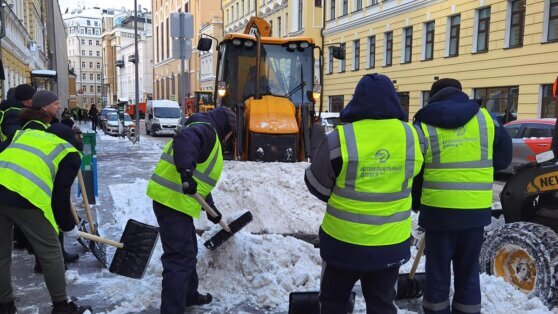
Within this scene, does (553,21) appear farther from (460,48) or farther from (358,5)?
(358,5)

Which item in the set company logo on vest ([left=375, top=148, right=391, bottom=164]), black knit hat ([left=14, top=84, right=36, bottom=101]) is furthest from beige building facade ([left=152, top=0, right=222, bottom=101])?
company logo on vest ([left=375, top=148, right=391, bottom=164])

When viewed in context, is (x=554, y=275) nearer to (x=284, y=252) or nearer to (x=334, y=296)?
(x=334, y=296)

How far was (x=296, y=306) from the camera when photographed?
11.9 ft

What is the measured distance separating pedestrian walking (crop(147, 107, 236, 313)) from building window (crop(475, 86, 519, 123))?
1618 centimetres

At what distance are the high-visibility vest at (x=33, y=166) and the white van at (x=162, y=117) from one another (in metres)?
23.2

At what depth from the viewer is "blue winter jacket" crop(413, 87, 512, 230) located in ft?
10.6

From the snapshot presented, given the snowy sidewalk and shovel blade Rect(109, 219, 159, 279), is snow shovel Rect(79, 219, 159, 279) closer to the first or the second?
shovel blade Rect(109, 219, 159, 279)

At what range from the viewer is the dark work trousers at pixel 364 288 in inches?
109

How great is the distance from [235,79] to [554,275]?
6929 mm

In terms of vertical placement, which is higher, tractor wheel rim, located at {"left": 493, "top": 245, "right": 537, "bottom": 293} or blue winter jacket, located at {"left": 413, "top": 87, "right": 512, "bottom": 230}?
blue winter jacket, located at {"left": 413, "top": 87, "right": 512, "bottom": 230}

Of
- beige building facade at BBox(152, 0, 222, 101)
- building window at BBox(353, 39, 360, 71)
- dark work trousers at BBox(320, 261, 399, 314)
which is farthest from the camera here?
beige building facade at BBox(152, 0, 222, 101)

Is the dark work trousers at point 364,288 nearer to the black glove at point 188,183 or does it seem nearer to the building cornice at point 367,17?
the black glove at point 188,183

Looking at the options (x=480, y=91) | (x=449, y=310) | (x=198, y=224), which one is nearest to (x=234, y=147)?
(x=198, y=224)

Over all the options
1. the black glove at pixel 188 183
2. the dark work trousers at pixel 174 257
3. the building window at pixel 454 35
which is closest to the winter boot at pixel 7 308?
the dark work trousers at pixel 174 257
